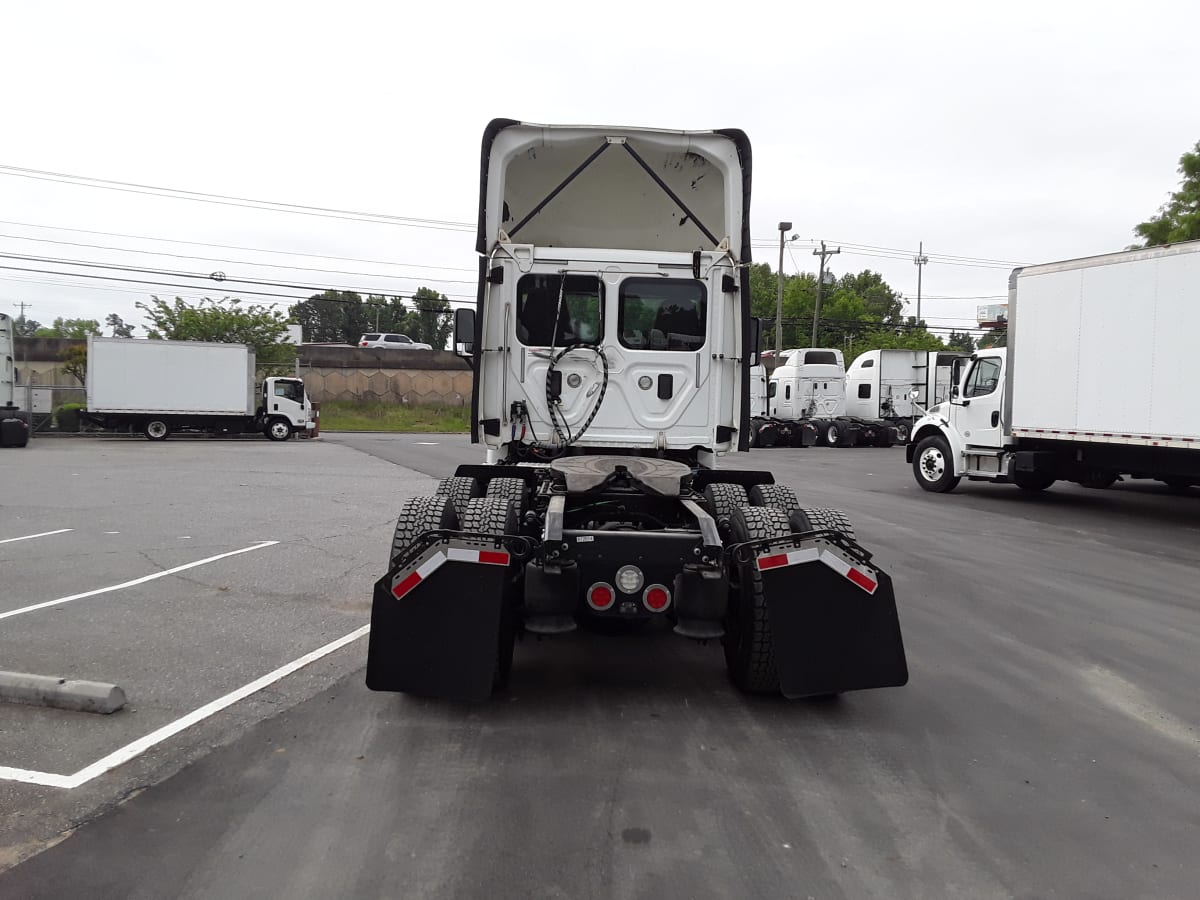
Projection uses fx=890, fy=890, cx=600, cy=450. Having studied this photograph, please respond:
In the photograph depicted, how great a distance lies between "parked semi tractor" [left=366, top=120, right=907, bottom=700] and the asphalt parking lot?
43 centimetres

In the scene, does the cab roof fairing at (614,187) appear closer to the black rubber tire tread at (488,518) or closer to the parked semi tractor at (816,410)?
the black rubber tire tread at (488,518)

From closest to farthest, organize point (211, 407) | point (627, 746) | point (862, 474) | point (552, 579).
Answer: point (627, 746)
point (552, 579)
point (862, 474)
point (211, 407)

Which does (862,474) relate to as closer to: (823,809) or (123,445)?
(823,809)

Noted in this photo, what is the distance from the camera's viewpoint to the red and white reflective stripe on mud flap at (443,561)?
4449mm

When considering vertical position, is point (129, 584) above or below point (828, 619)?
below

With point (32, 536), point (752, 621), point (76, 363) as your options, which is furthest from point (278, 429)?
point (752, 621)

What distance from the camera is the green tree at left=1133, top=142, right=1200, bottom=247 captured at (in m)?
30.6

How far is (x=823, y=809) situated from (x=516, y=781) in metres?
1.32

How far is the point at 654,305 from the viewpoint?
6898 millimetres

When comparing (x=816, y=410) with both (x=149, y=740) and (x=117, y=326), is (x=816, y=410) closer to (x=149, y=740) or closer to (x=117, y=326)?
(x=149, y=740)

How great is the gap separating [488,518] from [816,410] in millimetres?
31231

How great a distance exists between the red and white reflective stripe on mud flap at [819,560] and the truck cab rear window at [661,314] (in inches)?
109

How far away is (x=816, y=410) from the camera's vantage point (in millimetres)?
34688

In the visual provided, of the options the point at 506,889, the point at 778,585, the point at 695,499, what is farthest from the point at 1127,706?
the point at 506,889
